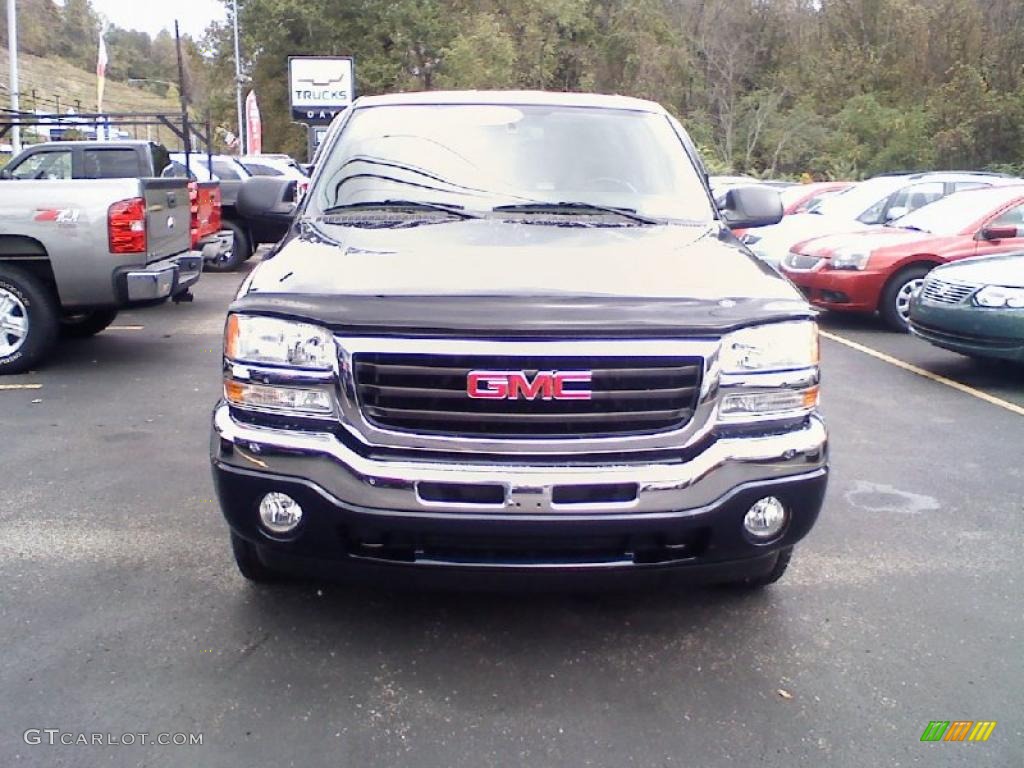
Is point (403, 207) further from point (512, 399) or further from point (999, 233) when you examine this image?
point (999, 233)

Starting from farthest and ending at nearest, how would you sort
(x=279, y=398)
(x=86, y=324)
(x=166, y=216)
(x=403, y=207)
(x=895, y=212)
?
(x=895, y=212) < (x=86, y=324) < (x=166, y=216) < (x=403, y=207) < (x=279, y=398)

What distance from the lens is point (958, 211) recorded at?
34.1 ft

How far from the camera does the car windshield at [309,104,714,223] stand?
13.8 ft

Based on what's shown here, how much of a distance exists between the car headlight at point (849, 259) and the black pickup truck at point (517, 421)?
24.2 ft

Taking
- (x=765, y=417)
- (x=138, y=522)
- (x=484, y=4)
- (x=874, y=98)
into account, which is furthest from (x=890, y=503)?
(x=484, y=4)

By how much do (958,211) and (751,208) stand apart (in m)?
6.81

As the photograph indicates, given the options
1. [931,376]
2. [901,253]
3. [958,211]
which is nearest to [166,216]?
[931,376]

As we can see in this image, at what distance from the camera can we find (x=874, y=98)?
118ft

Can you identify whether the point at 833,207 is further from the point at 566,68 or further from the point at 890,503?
the point at 566,68

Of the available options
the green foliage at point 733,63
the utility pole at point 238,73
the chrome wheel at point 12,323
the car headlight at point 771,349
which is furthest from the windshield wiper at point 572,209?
the utility pole at point 238,73

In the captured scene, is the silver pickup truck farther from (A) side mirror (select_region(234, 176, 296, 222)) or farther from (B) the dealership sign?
A: (B) the dealership sign

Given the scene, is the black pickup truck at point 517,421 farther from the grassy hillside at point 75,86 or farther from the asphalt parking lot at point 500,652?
the grassy hillside at point 75,86

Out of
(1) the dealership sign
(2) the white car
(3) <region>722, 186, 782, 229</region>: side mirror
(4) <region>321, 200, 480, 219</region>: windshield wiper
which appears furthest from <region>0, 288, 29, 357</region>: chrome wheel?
(1) the dealership sign

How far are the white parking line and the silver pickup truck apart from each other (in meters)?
6.13
